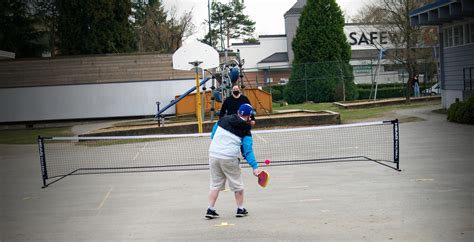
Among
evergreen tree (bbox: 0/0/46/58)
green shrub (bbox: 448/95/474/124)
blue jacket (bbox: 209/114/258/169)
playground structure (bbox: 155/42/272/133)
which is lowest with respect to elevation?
green shrub (bbox: 448/95/474/124)

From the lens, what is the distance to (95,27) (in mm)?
41000

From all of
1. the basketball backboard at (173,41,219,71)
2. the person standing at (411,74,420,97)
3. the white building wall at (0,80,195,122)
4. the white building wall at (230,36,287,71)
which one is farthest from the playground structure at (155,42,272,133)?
the white building wall at (230,36,287,71)

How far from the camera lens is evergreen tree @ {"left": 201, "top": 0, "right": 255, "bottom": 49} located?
50.3 metres

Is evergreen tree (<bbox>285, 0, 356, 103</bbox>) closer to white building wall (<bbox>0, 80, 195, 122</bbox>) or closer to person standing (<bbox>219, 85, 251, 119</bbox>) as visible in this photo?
white building wall (<bbox>0, 80, 195, 122</bbox>)

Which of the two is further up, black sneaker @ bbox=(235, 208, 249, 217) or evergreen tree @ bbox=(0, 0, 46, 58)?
evergreen tree @ bbox=(0, 0, 46, 58)

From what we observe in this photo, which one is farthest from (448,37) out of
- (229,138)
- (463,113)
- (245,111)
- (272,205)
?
(229,138)

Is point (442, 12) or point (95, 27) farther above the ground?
point (95, 27)

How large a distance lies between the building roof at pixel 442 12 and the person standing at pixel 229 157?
55.3ft

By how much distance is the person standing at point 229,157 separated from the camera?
9.10 meters

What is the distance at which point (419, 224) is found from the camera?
820 cm

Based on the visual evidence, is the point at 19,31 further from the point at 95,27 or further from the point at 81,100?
the point at 95,27

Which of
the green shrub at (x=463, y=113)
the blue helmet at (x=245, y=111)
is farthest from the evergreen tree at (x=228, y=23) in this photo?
the blue helmet at (x=245, y=111)

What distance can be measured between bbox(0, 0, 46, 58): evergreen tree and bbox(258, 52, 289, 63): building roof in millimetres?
26133

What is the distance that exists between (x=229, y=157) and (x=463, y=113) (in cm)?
1556
